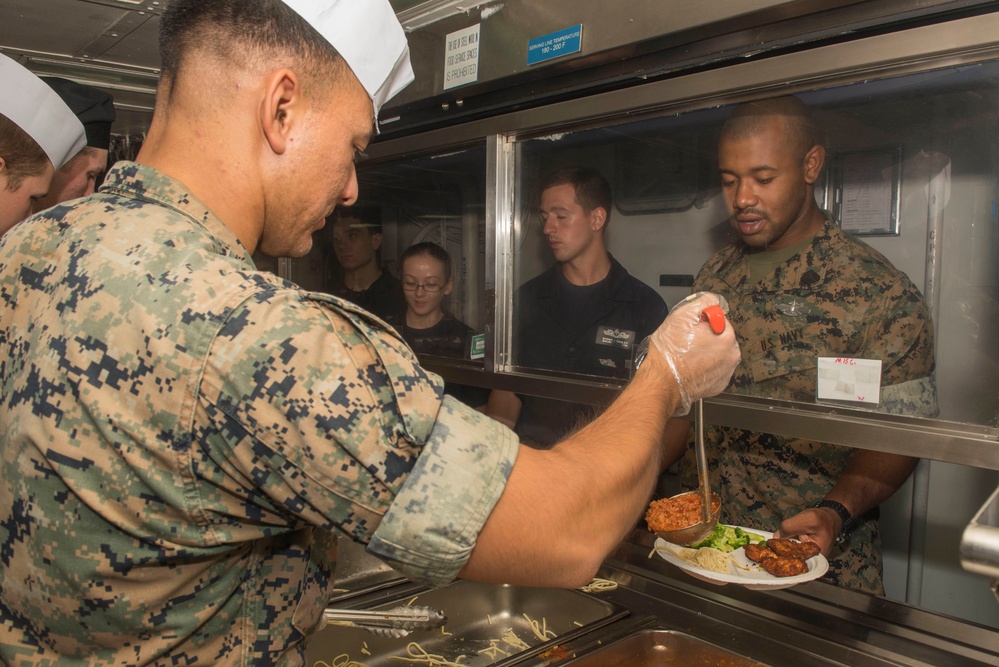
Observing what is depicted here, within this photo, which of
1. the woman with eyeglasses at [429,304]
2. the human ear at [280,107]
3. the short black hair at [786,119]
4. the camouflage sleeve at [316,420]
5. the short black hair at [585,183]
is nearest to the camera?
the camouflage sleeve at [316,420]

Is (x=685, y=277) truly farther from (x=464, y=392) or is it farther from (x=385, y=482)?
(x=385, y=482)

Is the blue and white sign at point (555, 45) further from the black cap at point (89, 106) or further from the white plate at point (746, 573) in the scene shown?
the black cap at point (89, 106)

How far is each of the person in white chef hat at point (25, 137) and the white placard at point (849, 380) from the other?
5.90ft

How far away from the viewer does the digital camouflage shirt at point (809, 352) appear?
128 centimetres

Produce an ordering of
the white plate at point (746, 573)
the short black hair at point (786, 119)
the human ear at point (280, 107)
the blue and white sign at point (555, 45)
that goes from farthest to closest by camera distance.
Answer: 1. the blue and white sign at point (555, 45)
2. the short black hair at point (786, 119)
3. the white plate at point (746, 573)
4. the human ear at point (280, 107)

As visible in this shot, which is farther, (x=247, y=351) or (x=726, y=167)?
(x=726, y=167)

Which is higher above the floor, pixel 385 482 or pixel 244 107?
pixel 244 107

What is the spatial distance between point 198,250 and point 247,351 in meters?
0.13

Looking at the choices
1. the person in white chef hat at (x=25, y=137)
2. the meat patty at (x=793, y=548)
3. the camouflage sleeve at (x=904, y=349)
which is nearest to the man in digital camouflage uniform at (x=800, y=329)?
the camouflage sleeve at (x=904, y=349)

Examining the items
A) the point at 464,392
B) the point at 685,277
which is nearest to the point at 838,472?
the point at 685,277

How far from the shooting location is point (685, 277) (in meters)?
1.95

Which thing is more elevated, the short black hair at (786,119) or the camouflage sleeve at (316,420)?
the short black hair at (786,119)

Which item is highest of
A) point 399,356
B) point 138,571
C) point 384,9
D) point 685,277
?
point 384,9

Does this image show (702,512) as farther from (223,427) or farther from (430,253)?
(430,253)
